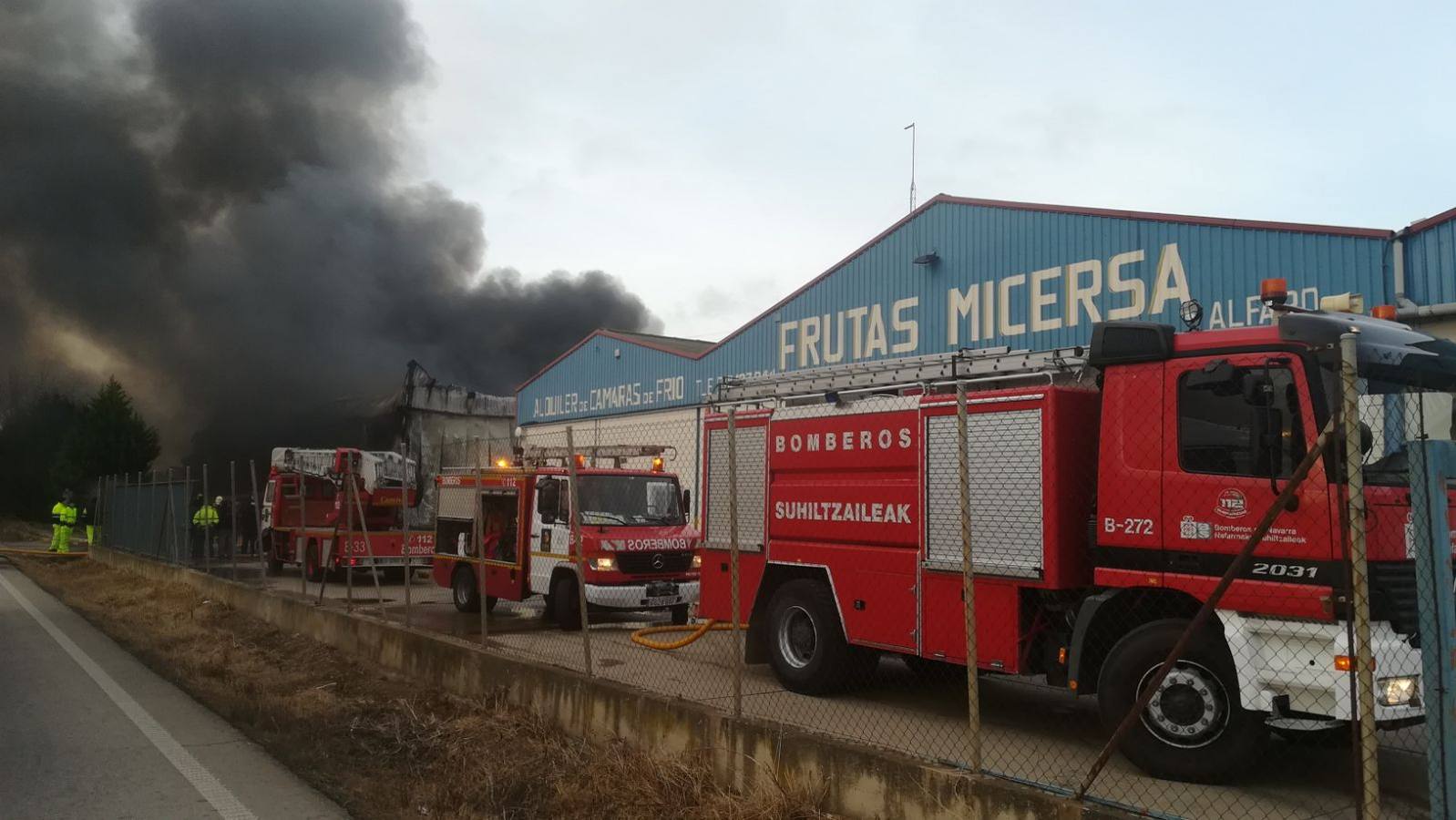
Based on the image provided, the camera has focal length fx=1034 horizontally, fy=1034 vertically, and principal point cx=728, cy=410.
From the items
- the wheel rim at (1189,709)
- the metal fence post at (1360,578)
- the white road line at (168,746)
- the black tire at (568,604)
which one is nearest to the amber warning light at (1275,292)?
the wheel rim at (1189,709)

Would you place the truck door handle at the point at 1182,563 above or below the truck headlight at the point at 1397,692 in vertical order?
above

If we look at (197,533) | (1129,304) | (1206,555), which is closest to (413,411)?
(197,533)

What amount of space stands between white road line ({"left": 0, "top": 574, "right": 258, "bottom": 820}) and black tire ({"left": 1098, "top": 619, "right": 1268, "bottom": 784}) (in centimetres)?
490

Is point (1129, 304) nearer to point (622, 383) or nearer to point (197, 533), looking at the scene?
point (622, 383)

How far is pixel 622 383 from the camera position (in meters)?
28.3

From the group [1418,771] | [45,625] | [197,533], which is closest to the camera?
[1418,771]

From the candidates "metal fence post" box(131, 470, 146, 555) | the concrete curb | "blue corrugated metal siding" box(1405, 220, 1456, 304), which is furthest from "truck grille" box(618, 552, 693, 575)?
"metal fence post" box(131, 470, 146, 555)

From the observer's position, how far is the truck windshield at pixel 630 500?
1305 centimetres

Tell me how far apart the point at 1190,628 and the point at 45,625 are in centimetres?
1456

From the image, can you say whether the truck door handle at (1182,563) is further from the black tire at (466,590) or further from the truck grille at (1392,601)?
the black tire at (466,590)

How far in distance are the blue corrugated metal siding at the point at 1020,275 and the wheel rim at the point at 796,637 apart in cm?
928

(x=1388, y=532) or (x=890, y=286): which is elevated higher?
(x=890, y=286)

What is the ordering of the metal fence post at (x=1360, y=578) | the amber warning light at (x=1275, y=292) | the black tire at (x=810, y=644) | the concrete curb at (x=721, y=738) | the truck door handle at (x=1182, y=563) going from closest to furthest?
the metal fence post at (x=1360, y=578) → the concrete curb at (x=721, y=738) → the truck door handle at (x=1182, y=563) → the amber warning light at (x=1275, y=292) → the black tire at (x=810, y=644)

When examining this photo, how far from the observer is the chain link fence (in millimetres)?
5254
